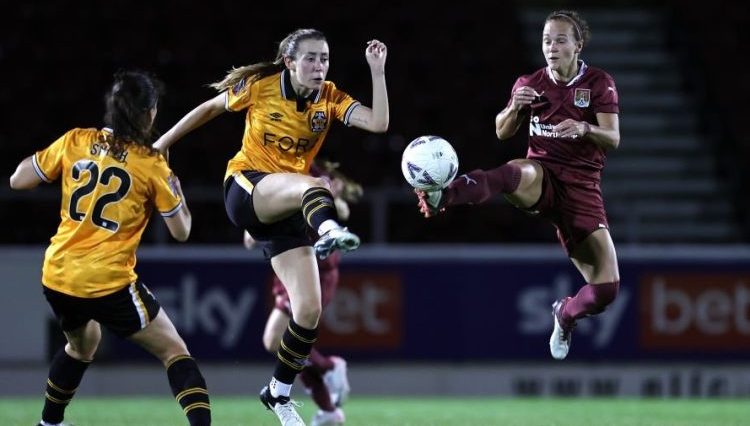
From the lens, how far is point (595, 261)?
733 centimetres

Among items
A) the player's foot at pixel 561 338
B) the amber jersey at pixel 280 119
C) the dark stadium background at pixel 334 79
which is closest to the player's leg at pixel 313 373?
the player's foot at pixel 561 338

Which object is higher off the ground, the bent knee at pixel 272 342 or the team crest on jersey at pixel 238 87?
the team crest on jersey at pixel 238 87

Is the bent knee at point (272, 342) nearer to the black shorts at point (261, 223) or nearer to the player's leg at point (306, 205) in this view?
the black shorts at point (261, 223)

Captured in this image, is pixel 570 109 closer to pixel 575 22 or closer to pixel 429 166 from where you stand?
pixel 575 22

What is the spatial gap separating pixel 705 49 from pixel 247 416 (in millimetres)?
8611

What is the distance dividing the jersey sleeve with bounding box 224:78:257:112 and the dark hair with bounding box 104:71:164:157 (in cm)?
95

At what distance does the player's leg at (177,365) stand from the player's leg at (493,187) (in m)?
1.37

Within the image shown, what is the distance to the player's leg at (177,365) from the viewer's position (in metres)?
5.85

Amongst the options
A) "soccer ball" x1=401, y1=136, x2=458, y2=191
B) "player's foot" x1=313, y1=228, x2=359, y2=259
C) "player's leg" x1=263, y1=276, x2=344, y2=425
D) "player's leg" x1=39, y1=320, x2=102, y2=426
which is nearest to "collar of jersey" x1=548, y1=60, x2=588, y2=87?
"soccer ball" x1=401, y1=136, x2=458, y2=191

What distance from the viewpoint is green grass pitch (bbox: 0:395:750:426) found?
27.9 feet

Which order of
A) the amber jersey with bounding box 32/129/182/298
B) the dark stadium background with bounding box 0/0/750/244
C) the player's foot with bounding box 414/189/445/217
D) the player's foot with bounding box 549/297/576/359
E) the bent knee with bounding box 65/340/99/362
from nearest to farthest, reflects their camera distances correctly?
the amber jersey with bounding box 32/129/182/298 < the bent knee with bounding box 65/340/99/362 < the player's foot with bounding box 414/189/445/217 < the player's foot with bounding box 549/297/576/359 < the dark stadium background with bounding box 0/0/750/244

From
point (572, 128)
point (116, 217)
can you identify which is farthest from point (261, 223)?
point (572, 128)

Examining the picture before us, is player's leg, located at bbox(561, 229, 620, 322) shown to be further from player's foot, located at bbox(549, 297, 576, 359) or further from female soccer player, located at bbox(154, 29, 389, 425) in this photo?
female soccer player, located at bbox(154, 29, 389, 425)

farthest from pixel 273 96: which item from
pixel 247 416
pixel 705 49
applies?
pixel 705 49
